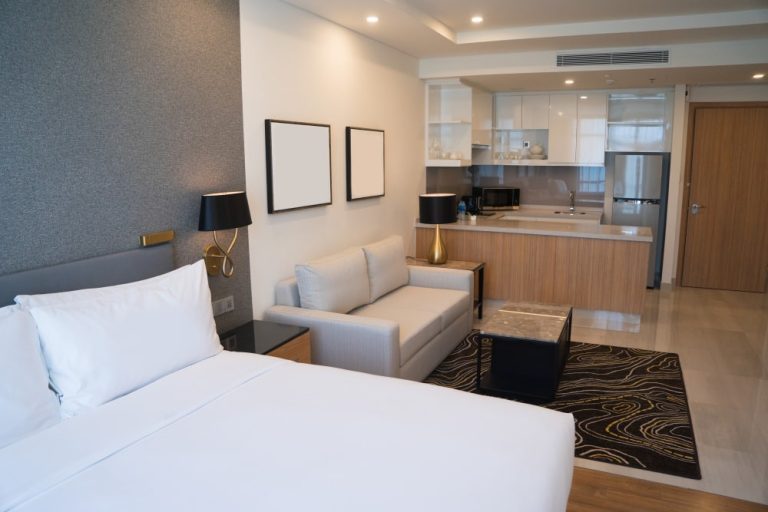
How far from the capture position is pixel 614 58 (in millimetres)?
A: 5203

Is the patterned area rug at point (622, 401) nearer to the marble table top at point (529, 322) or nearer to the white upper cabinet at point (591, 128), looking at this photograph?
the marble table top at point (529, 322)

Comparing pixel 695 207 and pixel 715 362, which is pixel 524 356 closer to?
pixel 715 362

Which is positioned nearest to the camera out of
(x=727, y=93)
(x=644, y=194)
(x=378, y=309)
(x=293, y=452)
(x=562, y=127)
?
(x=293, y=452)

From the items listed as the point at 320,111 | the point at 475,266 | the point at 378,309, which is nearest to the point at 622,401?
the point at 378,309

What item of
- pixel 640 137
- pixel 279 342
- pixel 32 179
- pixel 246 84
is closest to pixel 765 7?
pixel 640 137

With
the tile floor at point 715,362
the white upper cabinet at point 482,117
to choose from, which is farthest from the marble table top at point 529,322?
the white upper cabinet at point 482,117

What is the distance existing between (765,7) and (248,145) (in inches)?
151

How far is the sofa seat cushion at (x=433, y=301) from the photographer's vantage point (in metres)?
4.34

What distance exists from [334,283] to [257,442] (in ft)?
6.50

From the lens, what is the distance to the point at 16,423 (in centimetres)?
187

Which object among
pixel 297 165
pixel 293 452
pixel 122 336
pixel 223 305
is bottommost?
pixel 293 452

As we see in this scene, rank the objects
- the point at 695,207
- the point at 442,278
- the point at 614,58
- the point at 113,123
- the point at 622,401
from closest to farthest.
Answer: the point at 113,123
the point at 622,401
the point at 442,278
the point at 614,58
the point at 695,207

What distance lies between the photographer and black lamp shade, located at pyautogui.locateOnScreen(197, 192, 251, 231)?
301 centimetres

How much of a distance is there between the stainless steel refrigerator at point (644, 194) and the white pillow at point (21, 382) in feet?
20.9
